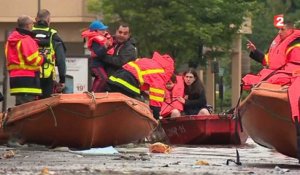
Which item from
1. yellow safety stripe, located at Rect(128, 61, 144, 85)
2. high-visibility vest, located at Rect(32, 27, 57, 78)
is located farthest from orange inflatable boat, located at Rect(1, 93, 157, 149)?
high-visibility vest, located at Rect(32, 27, 57, 78)

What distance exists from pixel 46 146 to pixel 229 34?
20.4m

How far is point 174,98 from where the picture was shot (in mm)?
16391

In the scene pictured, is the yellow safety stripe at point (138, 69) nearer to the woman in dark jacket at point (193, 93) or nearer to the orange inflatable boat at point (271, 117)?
the orange inflatable boat at point (271, 117)

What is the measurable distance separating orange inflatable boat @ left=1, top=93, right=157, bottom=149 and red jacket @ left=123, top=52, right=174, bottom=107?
688mm

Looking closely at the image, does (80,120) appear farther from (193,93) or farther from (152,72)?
(193,93)

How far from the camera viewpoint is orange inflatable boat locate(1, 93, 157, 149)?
10.3 meters

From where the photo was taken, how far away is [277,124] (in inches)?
356

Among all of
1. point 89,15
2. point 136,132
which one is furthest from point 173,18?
point 136,132

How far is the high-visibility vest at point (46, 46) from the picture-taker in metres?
12.1

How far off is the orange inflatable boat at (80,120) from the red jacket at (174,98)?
5108 mm

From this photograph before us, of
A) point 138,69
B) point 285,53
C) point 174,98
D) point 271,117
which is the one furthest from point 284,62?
point 174,98

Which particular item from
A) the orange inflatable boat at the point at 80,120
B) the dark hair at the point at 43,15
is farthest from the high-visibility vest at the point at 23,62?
the orange inflatable boat at the point at 80,120

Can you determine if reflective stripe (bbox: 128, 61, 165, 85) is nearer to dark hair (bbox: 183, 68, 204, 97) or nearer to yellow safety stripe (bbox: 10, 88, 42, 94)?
yellow safety stripe (bbox: 10, 88, 42, 94)

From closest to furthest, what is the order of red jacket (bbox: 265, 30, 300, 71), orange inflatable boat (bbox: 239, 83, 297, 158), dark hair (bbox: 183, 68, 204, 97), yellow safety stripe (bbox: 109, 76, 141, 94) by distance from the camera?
orange inflatable boat (bbox: 239, 83, 297, 158) < red jacket (bbox: 265, 30, 300, 71) < yellow safety stripe (bbox: 109, 76, 141, 94) < dark hair (bbox: 183, 68, 204, 97)
